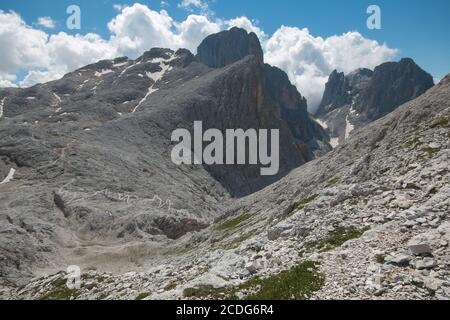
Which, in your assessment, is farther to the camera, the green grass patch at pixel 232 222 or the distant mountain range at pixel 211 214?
the green grass patch at pixel 232 222

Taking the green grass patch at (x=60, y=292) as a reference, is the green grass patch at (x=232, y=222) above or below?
above

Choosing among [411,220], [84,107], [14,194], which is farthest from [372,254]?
[84,107]

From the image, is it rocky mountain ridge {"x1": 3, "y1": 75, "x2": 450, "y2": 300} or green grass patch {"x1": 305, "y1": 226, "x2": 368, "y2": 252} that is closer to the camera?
rocky mountain ridge {"x1": 3, "y1": 75, "x2": 450, "y2": 300}

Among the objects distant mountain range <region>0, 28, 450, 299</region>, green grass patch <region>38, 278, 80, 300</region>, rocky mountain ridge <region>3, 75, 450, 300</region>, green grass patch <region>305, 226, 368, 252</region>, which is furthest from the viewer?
green grass patch <region>38, 278, 80, 300</region>

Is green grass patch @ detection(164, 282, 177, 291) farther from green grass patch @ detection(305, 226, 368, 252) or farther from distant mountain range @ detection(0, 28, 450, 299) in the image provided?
green grass patch @ detection(305, 226, 368, 252)

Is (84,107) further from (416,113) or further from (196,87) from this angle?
(416,113)

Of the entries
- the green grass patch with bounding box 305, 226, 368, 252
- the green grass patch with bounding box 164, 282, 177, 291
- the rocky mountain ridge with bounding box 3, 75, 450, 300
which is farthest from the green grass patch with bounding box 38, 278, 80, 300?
the green grass patch with bounding box 305, 226, 368, 252

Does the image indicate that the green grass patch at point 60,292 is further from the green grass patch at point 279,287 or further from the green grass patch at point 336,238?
the green grass patch at point 336,238

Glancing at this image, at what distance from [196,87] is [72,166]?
10378 cm

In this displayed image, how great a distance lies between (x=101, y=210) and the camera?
7038cm

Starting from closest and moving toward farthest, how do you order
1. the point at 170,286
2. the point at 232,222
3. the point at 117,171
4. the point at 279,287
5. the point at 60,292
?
1. the point at 279,287
2. the point at 170,286
3. the point at 60,292
4. the point at 232,222
5. the point at 117,171

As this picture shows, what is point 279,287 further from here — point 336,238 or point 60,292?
point 60,292

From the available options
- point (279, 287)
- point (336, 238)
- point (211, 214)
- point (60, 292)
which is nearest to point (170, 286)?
point (279, 287)

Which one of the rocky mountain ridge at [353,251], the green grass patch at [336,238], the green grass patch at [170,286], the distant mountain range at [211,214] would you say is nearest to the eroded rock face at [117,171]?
the distant mountain range at [211,214]
